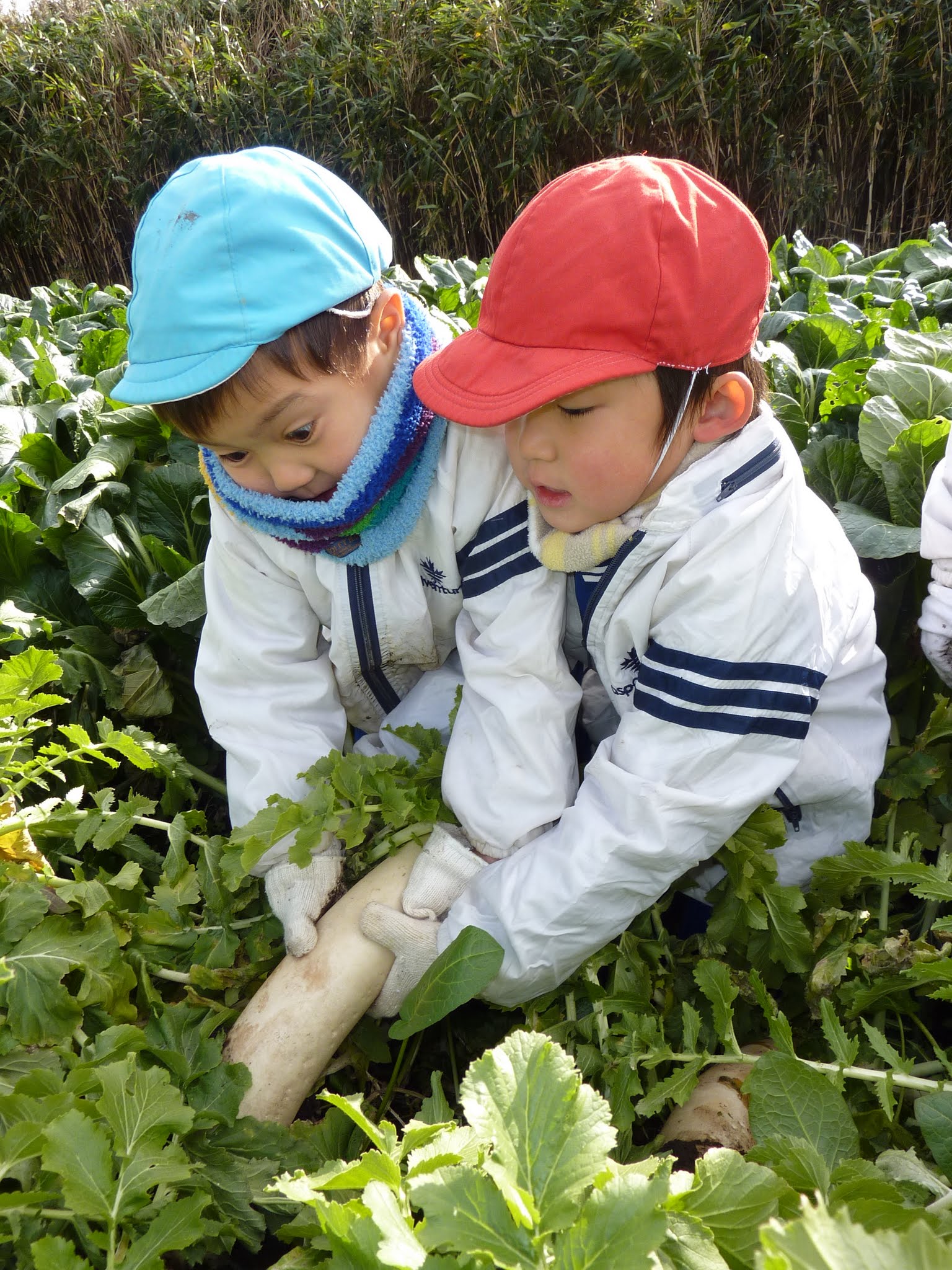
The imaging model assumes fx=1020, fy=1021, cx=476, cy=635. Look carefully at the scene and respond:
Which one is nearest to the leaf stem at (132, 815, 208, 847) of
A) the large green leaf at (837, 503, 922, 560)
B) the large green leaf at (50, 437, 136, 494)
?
the large green leaf at (50, 437, 136, 494)

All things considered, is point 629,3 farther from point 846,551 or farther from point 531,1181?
point 531,1181

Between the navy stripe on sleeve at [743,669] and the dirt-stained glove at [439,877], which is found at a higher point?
the navy stripe on sleeve at [743,669]

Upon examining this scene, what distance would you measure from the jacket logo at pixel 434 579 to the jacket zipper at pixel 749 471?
1.89 ft

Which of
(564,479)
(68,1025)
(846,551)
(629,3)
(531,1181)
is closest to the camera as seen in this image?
(531,1181)

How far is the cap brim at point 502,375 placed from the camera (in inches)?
61.7

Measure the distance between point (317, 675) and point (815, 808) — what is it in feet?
3.53

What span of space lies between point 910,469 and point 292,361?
4.72 feet

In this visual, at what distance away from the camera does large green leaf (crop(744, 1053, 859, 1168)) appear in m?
1.41

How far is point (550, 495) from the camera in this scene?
70.4 inches

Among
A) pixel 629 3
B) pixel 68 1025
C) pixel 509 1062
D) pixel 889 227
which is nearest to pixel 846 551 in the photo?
pixel 509 1062

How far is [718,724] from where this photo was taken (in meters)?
1.73

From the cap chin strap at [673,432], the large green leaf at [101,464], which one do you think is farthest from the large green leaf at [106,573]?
the cap chin strap at [673,432]

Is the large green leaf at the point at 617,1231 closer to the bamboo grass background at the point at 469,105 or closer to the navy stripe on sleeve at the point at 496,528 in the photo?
the navy stripe on sleeve at the point at 496,528

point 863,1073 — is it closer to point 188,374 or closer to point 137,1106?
point 137,1106
